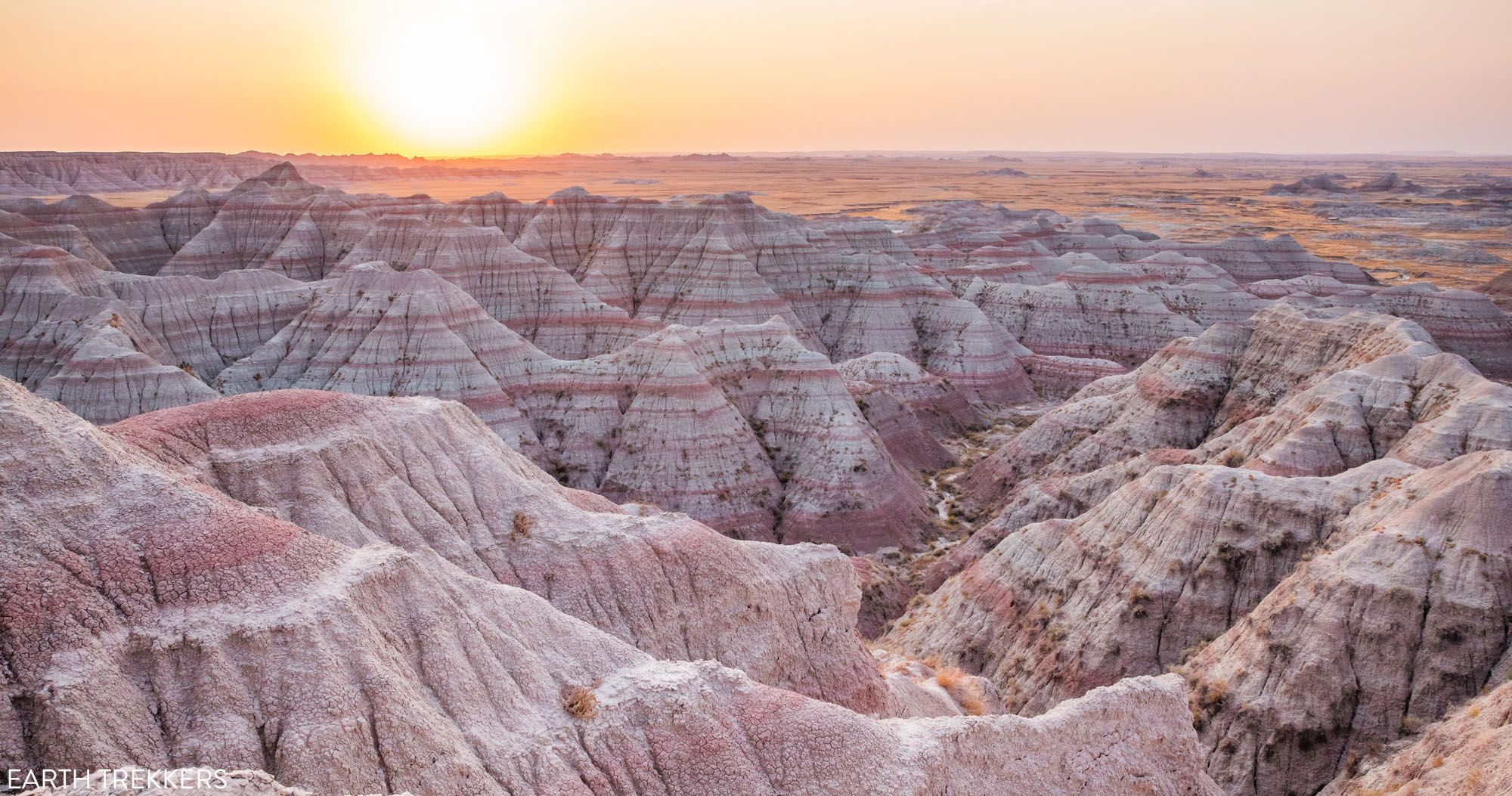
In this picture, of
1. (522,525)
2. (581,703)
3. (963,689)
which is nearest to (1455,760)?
(963,689)

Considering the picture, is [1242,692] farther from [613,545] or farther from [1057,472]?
[1057,472]

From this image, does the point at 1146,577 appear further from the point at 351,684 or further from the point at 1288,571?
the point at 351,684

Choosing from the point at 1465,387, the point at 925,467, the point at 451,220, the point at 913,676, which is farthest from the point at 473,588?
the point at 451,220

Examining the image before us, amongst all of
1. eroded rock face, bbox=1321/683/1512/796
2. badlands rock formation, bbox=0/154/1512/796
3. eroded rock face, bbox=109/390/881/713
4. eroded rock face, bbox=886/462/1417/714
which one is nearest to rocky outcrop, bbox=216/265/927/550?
badlands rock formation, bbox=0/154/1512/796

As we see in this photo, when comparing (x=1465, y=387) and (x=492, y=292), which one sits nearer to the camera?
(x=1465, y=387)

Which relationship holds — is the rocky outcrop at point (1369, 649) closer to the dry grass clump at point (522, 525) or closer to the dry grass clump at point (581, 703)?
the dry grass clump at point (581, 703)

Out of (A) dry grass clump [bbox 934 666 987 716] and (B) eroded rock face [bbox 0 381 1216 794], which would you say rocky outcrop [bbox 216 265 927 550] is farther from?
(B) eroded rock face [bbox 0 381 1216 794]

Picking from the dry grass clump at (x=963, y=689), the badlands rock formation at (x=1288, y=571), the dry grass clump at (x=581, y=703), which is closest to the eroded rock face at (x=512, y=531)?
the dry grass clump at (x=963, y=689)
